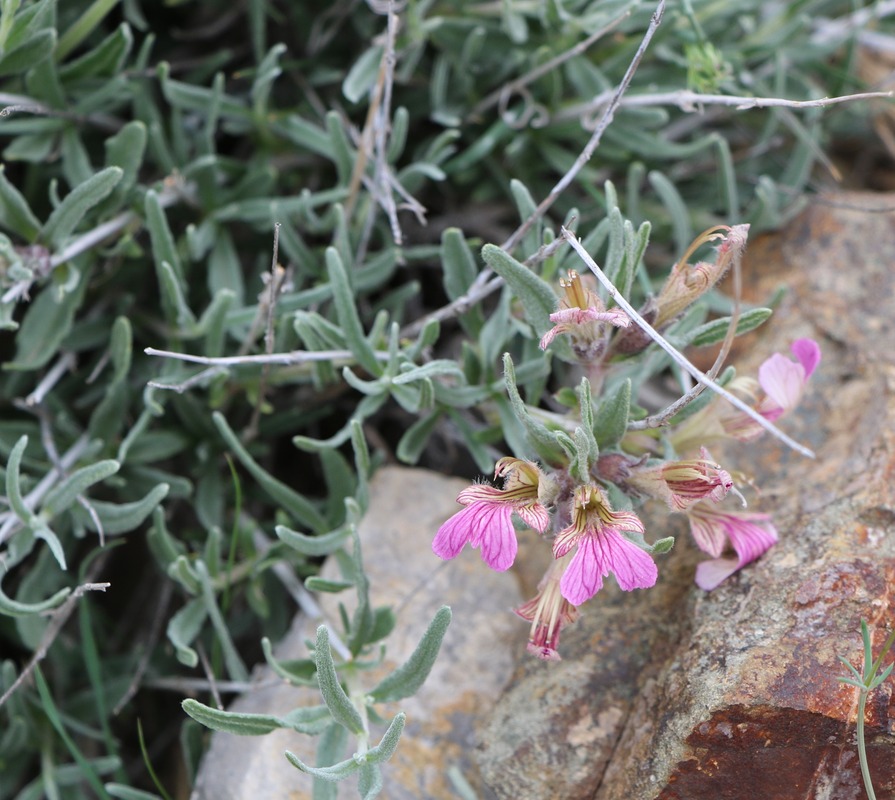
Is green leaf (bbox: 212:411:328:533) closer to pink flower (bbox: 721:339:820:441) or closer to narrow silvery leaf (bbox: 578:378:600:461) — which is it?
narrow silvery leaf (bbox: 578:378:600:461)

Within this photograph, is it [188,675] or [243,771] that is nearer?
[243,771]

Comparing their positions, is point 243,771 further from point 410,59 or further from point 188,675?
point 410,59

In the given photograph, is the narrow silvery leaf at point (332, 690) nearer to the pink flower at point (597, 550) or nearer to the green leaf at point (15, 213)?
the pink flower at point (597, 550)

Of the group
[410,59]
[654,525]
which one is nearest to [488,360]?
[654,525]

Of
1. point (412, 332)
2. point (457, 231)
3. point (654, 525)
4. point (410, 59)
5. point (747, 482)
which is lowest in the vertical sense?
point (654, 525)

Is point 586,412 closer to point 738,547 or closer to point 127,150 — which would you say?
point 738,547
